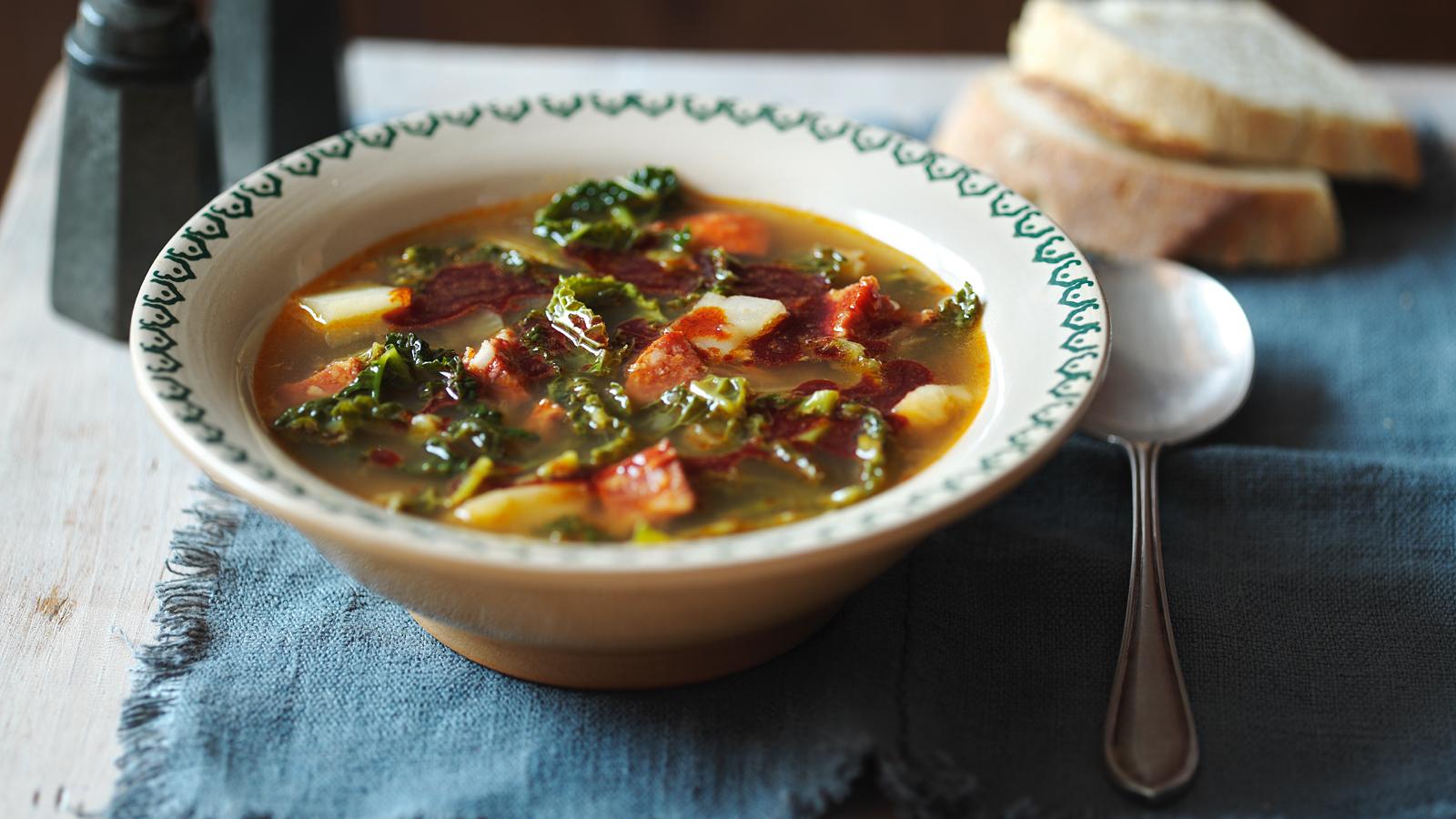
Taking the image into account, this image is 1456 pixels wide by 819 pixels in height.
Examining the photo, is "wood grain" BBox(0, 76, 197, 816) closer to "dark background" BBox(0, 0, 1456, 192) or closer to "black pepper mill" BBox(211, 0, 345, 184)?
"black pepper mill" BBox(211, 0, 345, 184)

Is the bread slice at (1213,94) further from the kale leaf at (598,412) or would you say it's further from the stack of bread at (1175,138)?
the kale leaf at (598,412)

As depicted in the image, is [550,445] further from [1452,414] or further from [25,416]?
[1452,414]

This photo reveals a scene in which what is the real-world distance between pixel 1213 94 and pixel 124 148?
11.7ft

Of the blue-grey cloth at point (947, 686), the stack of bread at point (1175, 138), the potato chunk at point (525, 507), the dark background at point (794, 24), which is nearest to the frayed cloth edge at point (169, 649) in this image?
the blue-grey cloth at point (947, 686)

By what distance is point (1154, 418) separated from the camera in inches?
146

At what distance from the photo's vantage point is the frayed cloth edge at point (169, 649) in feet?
8.49

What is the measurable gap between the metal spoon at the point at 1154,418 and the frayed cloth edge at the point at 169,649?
1.79 m

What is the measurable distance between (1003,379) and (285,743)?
163 centimetres

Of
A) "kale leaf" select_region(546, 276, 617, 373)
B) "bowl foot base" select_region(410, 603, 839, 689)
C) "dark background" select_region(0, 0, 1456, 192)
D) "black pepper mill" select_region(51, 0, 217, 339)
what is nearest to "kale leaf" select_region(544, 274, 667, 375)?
"kale leaf" select_region(546, 276, 617, 373)

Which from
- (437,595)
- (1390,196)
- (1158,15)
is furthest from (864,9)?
(437,595)

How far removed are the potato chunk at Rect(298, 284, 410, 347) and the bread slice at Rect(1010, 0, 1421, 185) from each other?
9.25ft

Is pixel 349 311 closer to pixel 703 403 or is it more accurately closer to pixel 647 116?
pixel 703 403

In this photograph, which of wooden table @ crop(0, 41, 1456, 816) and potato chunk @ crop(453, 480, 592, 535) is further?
wooden table @ crop(0, 41, 1456, 816)

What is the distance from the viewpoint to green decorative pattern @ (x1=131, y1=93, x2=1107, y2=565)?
240 cm
